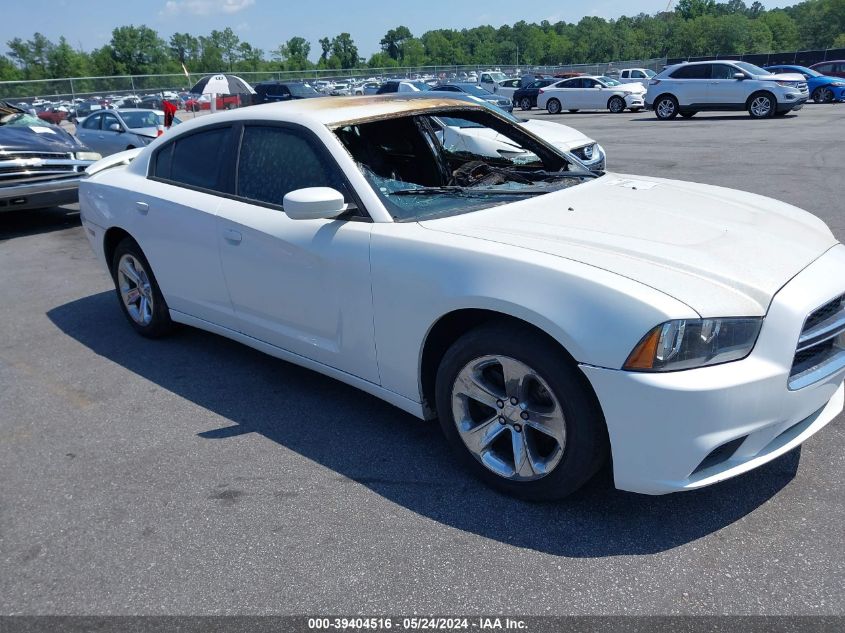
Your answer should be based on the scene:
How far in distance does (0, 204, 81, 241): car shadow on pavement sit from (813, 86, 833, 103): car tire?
27264 millimetres

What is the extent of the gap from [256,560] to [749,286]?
2110 mm

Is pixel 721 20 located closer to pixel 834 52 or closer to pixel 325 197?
pixel 834 52

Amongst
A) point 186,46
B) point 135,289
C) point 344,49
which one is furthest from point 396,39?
point 135,289

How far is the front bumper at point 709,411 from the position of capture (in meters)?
2.51

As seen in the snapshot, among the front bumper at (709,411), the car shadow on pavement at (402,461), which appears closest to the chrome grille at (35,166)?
the car shadow on pavement at (402,461)

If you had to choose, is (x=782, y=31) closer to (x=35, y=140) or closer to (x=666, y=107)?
(x=666, y=107)

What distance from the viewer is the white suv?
68.7 feet

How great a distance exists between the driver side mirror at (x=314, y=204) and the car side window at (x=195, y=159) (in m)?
1.15

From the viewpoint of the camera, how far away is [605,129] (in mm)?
20688

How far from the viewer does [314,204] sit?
10.9 ft

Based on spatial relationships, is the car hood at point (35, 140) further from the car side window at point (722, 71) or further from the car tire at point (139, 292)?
the car side window at point (722, 71)

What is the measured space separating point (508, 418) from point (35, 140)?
30.6 feet

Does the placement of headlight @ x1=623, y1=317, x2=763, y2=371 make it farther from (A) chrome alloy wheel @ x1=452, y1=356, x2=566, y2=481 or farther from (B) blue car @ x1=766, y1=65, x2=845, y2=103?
(B) blue car @ x1=766, y1=65, x2=845, y2=103

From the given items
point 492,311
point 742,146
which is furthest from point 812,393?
point 742,146
